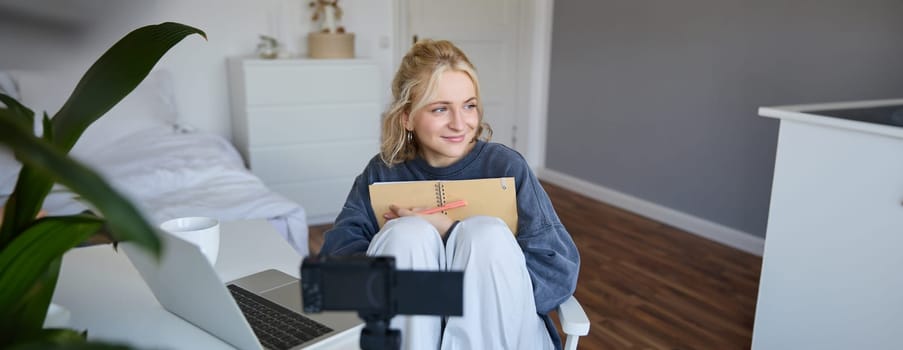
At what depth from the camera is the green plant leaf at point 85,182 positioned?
0.31 meters

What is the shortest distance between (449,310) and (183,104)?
10.8 ft


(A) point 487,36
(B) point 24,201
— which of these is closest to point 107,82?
(B) point 24,201

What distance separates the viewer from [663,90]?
354cm

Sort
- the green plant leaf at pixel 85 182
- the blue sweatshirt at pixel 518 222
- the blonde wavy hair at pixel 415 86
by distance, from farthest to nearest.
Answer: the blonde wavy hair at pixel 415 86
the blue sweatshirt at pixel 518 222
the green plant leaf at pixel 85 182

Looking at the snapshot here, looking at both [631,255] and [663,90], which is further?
[663,90]

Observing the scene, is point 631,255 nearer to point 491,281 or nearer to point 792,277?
point 792,277

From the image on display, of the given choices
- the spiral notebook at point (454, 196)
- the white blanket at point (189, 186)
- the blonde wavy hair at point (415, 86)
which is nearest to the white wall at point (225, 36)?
the white blanket at point (189, 186)

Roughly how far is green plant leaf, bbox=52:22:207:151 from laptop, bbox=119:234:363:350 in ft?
0.44

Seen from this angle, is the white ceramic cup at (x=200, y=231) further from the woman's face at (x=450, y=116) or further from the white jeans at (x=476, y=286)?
the woman's face at (x=450, y=116)

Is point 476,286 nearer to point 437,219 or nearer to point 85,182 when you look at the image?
point 437,219

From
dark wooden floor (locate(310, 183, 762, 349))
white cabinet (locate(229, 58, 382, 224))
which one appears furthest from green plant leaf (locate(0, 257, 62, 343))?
white cabinet (locate(229, 58, 382, 224))

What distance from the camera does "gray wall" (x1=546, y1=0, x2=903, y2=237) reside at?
274 cm

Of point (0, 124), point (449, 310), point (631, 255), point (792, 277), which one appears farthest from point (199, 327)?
point (631, 255)

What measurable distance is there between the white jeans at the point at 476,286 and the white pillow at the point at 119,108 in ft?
6.63
